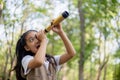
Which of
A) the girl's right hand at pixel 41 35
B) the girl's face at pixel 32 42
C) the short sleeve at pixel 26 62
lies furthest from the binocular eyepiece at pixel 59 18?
the short sleeve at pixel 26 62

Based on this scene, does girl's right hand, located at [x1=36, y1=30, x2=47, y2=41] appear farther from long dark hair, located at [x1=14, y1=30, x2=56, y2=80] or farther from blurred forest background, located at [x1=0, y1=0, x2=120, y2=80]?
blurred forest background, located at [x1=0, y1=0, x2=120, y2=80]

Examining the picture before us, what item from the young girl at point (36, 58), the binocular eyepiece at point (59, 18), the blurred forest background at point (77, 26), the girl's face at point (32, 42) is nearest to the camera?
the binocular eyepiece at point (59, 18)

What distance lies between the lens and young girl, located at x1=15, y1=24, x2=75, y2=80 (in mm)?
2666

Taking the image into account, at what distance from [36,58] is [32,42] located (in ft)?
0.77

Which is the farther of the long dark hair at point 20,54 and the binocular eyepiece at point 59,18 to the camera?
the long dark hair at point 20,54

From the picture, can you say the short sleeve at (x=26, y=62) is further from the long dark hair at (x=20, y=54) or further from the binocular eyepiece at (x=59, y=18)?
the binocular eyepiece at (x=59, y=18)

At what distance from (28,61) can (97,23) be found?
18.6m

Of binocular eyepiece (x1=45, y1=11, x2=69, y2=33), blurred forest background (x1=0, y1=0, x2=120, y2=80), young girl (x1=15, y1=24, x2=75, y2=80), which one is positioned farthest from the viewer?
blurred forest background (x1=0, y1=0, x2=120, y2=80)

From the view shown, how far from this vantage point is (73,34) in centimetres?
2525

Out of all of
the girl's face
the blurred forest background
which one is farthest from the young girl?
the blurred forest background

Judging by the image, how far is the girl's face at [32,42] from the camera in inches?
111

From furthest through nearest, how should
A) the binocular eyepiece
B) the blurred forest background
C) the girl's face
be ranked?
the blurred forest background, the girl's face, the binocular eyepiece

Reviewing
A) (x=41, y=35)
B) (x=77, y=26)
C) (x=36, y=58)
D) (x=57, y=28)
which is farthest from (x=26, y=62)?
(x=77, y=26)

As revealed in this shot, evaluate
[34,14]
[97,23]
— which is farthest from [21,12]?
[97,23]
